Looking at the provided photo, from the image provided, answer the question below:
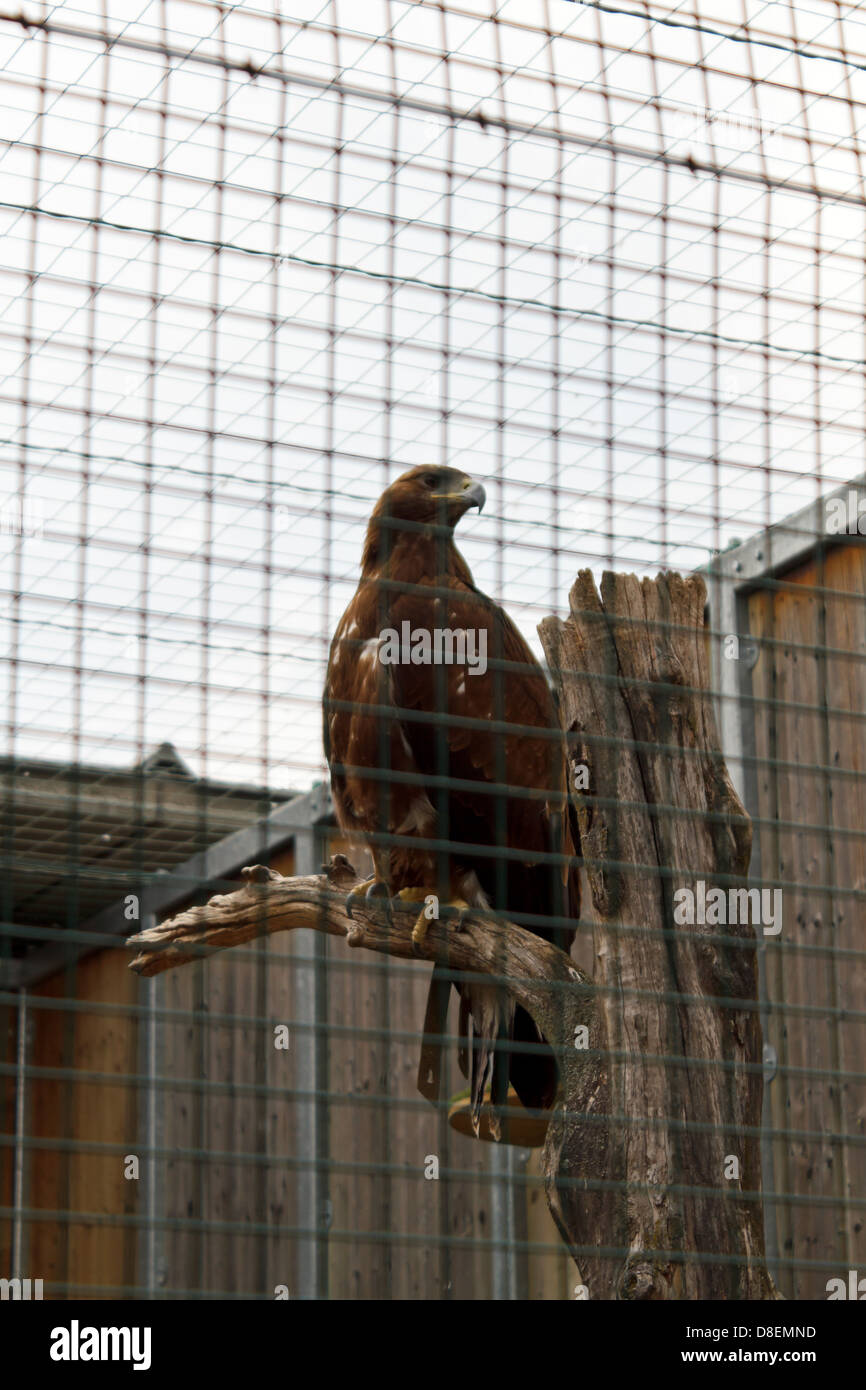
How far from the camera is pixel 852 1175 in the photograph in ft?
11.4

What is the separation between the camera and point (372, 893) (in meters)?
3.13

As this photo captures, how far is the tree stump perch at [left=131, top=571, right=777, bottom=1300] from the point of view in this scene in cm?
261

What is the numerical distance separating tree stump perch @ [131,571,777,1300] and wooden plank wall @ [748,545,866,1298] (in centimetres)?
65

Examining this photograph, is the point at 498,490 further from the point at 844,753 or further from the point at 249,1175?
the point at 249,1175

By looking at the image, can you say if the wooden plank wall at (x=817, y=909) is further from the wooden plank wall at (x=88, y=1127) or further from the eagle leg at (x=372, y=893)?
the wooden plank wall at (x=88, y=1127)

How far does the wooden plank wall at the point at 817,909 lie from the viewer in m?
Result: 3.50

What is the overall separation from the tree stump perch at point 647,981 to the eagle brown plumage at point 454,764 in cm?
23

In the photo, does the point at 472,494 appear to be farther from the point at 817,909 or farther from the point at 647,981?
the point at 817,909

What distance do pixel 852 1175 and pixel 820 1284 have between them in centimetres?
34

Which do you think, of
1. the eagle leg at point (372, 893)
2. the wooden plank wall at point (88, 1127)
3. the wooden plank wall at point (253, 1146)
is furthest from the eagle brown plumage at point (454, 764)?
the wooden plank wall at point (88, 1127)

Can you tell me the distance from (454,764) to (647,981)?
0.65 meters

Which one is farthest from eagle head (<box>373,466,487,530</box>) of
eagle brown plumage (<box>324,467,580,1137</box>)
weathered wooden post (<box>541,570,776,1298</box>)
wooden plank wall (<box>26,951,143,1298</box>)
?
wooden plank wall (<box>26,951,143,1298</box>)
